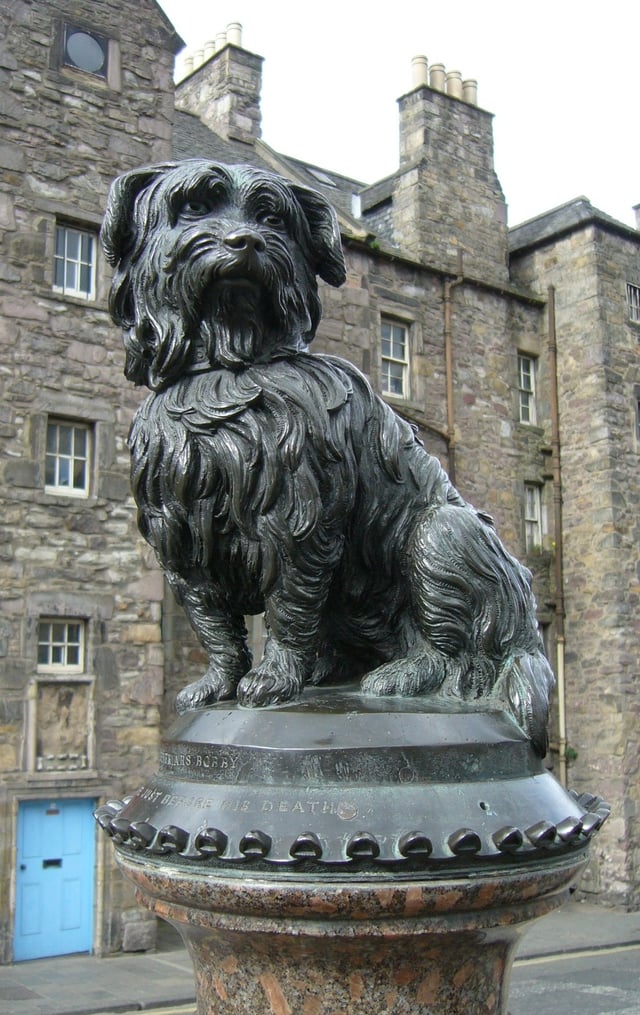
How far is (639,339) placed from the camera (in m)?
19.1

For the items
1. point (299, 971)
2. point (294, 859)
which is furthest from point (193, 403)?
point (299, 971)

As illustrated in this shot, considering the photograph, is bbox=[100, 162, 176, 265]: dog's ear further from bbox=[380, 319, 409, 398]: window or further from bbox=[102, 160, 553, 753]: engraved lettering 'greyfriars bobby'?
bbox=[380, 319, 409, 398]: window

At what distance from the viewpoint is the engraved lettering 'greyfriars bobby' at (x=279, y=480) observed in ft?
8.41

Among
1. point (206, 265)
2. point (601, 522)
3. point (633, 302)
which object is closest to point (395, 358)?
point (601, 522)

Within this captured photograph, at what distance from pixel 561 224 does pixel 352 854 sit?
1881 centimetres

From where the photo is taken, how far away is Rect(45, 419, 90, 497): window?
1247 centimetres

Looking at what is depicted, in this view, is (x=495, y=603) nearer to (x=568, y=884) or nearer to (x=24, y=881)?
(x=568, y=884)

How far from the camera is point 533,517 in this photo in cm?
1870

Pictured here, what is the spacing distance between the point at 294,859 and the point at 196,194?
1.60 metres

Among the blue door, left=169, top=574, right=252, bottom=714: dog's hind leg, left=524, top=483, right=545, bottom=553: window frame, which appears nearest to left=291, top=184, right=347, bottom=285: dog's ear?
left=169, top=574, right=252, bottom=714: dog's hind leg

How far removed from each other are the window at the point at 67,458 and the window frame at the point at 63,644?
1.55 m

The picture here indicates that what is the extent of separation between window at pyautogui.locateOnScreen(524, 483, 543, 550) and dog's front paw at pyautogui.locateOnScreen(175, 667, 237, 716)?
628 inches

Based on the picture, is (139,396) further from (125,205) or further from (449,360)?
(125,205)

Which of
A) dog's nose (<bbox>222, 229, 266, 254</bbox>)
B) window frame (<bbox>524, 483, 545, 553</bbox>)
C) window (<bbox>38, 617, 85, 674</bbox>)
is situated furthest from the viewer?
window frame (<bbox>524, 483, 545, 553</bbox>)
